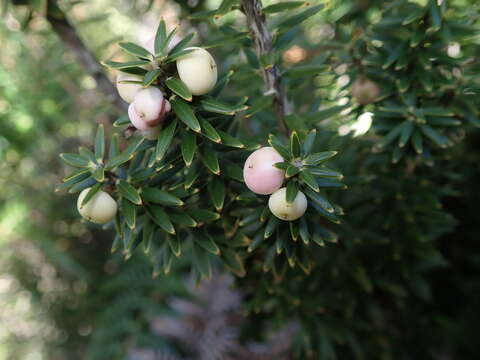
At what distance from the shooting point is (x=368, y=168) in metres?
0.63

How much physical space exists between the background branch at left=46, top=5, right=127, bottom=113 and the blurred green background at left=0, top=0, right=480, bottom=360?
0.09m

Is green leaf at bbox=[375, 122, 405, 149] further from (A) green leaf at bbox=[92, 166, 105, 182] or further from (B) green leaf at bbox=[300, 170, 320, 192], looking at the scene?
(A) green leaf at bbox=[92, 166, 105, 182]

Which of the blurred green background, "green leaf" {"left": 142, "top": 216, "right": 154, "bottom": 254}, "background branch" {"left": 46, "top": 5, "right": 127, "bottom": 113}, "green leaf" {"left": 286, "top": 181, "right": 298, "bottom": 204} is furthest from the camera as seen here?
the blurred green background

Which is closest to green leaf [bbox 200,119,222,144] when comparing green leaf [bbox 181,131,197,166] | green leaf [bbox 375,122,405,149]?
green leaf [bbox 181,131,197,166]

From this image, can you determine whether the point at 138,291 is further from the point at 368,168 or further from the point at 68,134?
the point at 368,168

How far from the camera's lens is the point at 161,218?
42 centimetres

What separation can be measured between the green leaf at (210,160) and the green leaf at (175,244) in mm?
97

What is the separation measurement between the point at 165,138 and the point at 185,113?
29mm

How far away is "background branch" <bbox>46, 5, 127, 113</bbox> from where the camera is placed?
568mm

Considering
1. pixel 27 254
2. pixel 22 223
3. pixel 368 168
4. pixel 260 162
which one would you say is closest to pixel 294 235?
pixel 260 162

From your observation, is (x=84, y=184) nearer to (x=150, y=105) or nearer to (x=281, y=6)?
(x=150, y=105)

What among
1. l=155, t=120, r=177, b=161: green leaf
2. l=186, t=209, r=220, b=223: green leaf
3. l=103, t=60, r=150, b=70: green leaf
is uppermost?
l=103, t=60, r=150, b=70: green leaf

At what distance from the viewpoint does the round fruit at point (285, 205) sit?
34 cm

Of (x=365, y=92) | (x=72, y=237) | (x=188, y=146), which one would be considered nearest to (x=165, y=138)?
(x=188, y=146)
